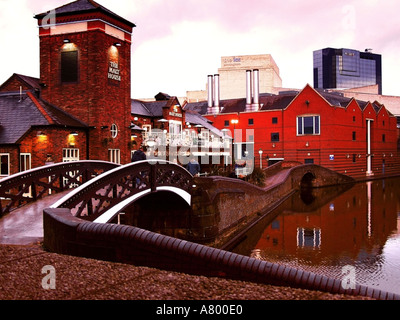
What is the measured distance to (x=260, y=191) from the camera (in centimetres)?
2670

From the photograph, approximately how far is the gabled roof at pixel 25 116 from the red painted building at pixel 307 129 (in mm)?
25276

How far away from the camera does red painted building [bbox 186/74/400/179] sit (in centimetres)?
4731

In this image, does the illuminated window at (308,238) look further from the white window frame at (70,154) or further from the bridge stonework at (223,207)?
the white window frame at (70,154)

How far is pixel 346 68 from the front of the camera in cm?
16312

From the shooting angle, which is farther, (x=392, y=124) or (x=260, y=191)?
(x=392, y=124)

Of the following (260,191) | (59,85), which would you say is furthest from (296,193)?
(59,85)

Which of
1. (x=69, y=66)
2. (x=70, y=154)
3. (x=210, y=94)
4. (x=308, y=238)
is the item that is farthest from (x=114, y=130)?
(x=210, y=94)

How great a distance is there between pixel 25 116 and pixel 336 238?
1768 cm

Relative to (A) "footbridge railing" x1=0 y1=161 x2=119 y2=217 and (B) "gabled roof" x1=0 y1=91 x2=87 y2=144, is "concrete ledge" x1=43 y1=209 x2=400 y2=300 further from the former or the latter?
(B) "gabled roof" x1=0 y1=91 x2=87 y2=144

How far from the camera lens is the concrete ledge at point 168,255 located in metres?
4.81
